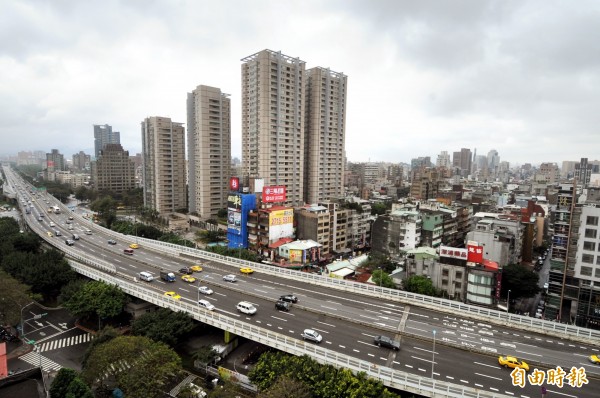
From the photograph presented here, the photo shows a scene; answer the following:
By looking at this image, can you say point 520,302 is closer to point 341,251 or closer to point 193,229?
point 341,251

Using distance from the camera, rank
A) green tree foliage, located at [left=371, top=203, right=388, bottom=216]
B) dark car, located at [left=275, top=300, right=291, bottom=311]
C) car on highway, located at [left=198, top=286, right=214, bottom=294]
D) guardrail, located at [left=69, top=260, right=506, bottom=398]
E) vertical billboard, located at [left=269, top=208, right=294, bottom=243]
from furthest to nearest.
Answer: green tree foliage, located at [left=371, top=203, right=388, bottom=216]
vertical billboard, located at [left=269, top=208, right=294, bottom=243]
car on highway, located at [left=198, top=286, right=214, bottom=294]
dark car, located at [left=275, top=300, right=291, bottom=311]
guardrail, located at [left=69, top=260, right=506, bottom=398]

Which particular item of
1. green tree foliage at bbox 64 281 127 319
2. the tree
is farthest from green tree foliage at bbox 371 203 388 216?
the tree

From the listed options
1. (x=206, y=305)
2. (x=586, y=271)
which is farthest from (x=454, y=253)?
(x=206, y=305)

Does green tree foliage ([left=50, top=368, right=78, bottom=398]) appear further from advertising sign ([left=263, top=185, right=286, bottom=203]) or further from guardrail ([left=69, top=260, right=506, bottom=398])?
advertising sign ([left=263, top=185, right=286, bottom=203])

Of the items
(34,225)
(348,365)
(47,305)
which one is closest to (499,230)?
(348,365)

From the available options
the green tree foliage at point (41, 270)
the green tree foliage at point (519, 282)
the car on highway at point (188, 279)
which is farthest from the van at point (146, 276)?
the green tree foliage at point (519, 282)
